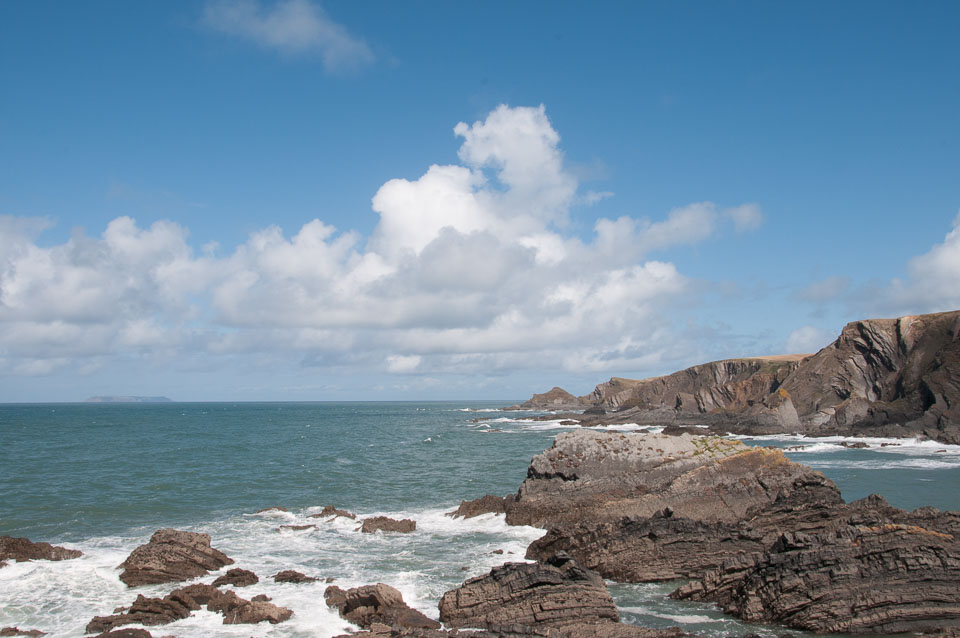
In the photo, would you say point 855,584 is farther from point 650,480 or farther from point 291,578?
point 291,578

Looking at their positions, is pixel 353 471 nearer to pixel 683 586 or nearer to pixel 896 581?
pixel 683 586

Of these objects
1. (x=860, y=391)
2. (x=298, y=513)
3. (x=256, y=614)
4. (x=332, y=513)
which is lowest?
(x=298, y=513)

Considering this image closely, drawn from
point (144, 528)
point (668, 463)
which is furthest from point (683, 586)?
point (144, 528)

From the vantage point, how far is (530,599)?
15.4 m

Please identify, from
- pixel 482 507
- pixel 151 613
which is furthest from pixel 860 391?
pixel 151 613

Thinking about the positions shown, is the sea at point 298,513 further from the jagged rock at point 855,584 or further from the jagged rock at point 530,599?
the jagged rock at point 530,599

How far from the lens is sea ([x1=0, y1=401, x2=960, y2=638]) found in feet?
56.0

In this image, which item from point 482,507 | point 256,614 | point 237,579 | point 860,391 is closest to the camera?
point 256,614

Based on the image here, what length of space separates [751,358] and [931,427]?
7130cm

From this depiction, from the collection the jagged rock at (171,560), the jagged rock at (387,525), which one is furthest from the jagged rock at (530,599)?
the jagged rock at (387,525)

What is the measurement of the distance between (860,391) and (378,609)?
95892mm

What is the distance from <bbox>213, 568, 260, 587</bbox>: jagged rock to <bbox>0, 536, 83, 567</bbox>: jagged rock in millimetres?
7127

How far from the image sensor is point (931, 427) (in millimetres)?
70188

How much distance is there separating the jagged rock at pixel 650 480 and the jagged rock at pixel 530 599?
8.31m
